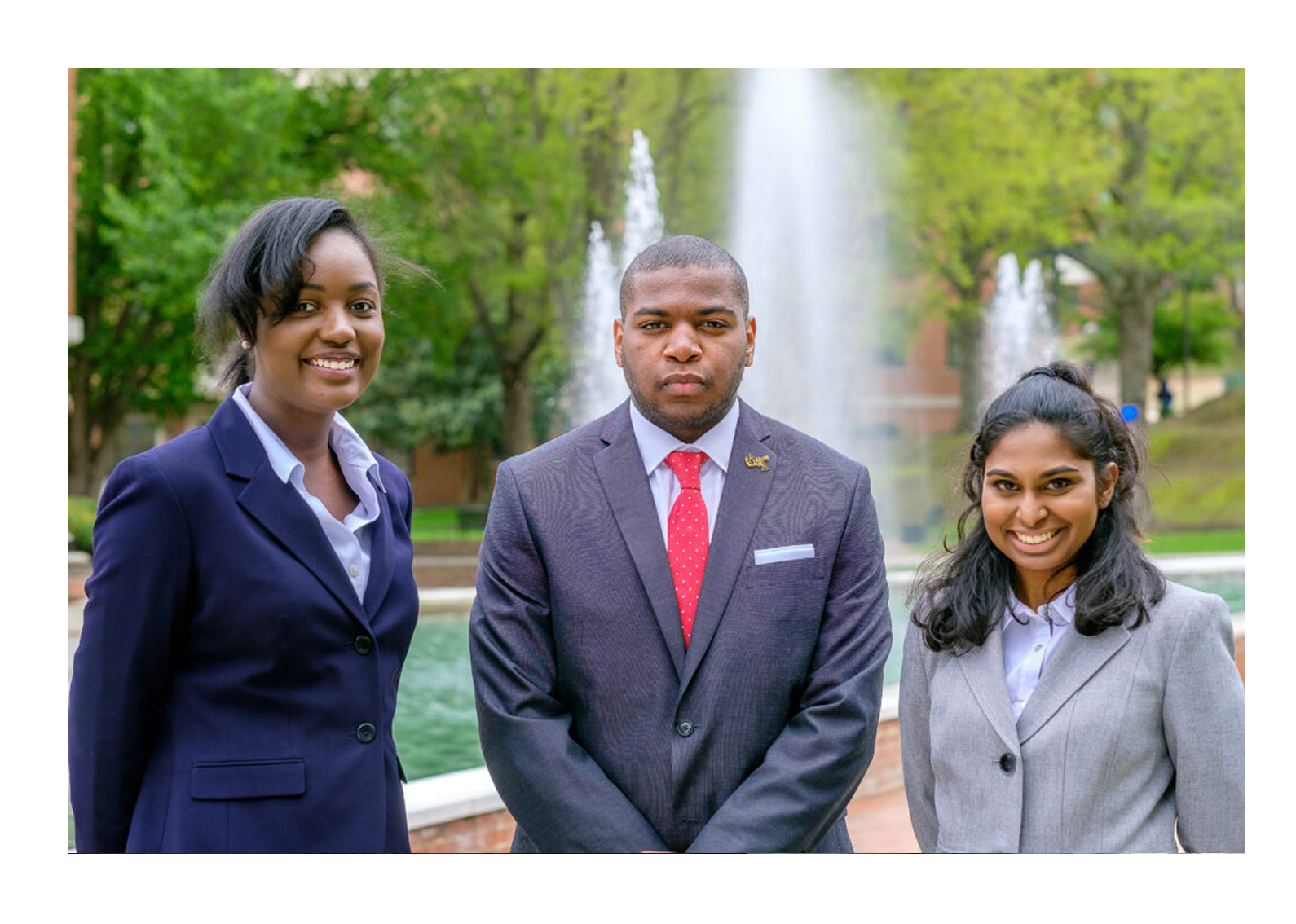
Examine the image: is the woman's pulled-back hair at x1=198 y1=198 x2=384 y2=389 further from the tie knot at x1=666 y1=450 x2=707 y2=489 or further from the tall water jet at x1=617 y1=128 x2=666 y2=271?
the tall water jet at x1=617 y1=128 x2=666 y2=271

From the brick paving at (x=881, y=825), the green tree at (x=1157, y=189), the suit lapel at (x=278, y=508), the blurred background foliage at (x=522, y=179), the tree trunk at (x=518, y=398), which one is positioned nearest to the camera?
the suit lapel at (x=278, y=508)

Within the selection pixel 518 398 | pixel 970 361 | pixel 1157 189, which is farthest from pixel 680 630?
pixel 970 361

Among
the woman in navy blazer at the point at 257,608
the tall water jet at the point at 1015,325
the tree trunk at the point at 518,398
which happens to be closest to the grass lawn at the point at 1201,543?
the tall water jet at the point at 1015,325

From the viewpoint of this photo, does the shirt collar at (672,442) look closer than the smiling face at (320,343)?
No

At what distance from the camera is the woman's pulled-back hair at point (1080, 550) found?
9.77ft

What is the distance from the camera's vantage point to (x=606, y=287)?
19406 mm

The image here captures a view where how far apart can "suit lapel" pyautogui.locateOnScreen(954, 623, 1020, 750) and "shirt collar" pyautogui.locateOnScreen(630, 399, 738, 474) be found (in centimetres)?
72

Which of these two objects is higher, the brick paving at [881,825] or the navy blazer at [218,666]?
the navy blazer at [218,666]

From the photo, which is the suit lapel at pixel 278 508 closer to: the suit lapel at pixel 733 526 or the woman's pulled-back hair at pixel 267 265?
the woman's pulled-back hair at pixel 267 265

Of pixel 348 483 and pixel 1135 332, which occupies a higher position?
pixel 1135 332

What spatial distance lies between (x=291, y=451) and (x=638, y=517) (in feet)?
2.64

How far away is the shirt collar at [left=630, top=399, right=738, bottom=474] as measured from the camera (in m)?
3.16

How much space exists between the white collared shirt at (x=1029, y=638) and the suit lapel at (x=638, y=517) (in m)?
0.73

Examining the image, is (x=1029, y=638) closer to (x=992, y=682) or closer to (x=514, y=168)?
(x=992, y=682)
